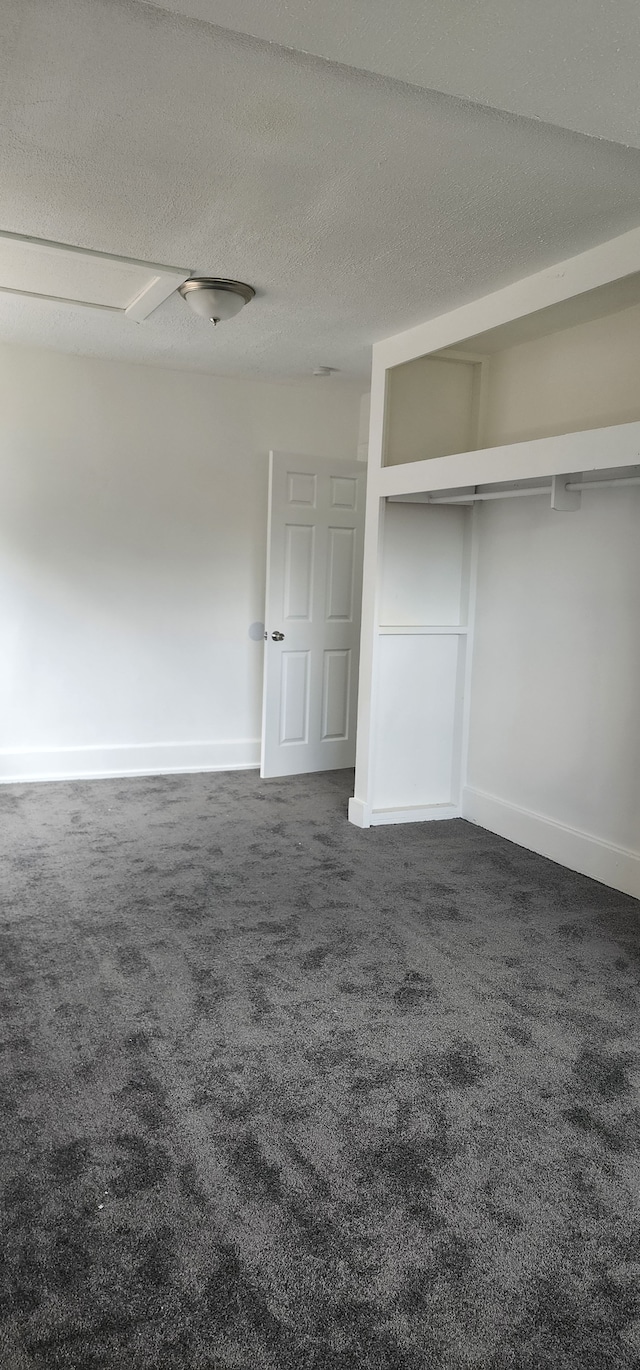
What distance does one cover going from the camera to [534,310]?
3.65m

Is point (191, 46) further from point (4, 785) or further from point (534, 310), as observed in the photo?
point (4, 785)

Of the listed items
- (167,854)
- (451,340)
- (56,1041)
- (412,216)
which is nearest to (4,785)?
(167,854)

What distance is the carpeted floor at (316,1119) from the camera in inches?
66.4

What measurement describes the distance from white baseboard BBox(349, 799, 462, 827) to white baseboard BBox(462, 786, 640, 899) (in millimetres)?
123

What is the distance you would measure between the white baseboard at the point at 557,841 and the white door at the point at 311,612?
135 centimetres

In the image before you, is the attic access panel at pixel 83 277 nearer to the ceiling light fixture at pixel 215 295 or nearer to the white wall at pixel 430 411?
the ceiling light fixture at pixel 215 295

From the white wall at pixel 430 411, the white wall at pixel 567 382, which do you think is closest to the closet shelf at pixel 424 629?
the white wall at pixel 430 411

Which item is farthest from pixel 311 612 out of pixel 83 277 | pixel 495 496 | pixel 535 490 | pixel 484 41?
pixel 484 41

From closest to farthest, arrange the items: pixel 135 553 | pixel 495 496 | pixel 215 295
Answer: pixel 215 295 → pixel 495 496 → pixel 135 553

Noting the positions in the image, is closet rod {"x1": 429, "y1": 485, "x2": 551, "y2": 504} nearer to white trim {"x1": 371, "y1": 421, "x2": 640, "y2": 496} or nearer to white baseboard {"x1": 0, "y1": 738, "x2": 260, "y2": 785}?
white trim {"x1": 371, "y1": 421, "x2": 640, "y2": 496}

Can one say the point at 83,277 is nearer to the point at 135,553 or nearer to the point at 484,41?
the point at 135,553

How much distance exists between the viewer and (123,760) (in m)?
5.91

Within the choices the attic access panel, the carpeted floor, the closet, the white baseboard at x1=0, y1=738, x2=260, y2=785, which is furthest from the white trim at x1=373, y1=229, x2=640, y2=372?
the white baseboard at x1=0, y1=738, x2=260, y2=785

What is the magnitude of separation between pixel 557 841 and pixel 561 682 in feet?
2.61
